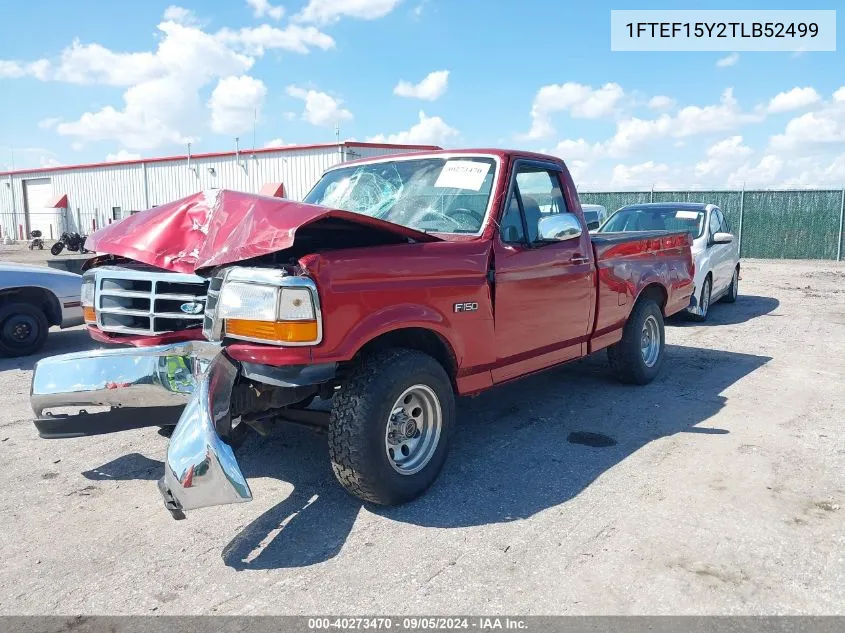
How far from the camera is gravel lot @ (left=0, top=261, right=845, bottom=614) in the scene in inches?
110

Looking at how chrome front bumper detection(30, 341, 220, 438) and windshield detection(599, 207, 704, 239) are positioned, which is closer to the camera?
chrome front bumper detection(30, 341, 220, 438)

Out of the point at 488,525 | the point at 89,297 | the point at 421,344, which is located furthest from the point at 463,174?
the point at 89,297

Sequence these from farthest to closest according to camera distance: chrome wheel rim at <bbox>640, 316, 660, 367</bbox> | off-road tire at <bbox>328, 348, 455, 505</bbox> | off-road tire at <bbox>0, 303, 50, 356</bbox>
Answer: off-road tire at <bbox>0, 303, 50, 356</bbox> → chrome wheel rim at <bbox>640, 316, 660, 367</bbox> → off-road tire at <bbox>328, 348, 455, 505</bbox>

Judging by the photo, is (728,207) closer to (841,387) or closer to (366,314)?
(841,387)

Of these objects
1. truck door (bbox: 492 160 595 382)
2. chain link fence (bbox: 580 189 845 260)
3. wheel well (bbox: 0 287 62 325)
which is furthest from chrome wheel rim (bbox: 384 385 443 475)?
chain link fence (bbox: 580 189 845 260)

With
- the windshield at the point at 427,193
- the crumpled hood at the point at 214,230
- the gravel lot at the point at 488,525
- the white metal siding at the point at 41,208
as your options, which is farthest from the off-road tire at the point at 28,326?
the white metal siding at the point at 41,208

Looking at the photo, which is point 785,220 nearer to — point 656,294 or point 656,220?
point 656,220

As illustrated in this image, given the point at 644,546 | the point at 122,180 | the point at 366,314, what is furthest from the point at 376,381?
the point at 122,180

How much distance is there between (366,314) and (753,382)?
476cm

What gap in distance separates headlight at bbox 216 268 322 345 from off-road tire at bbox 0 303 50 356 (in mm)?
5414

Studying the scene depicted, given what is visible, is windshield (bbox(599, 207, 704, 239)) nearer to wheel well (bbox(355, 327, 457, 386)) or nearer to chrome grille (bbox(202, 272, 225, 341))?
wheel well (bbox(355, 327, 457, 386))

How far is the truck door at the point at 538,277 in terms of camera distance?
4.19 metres

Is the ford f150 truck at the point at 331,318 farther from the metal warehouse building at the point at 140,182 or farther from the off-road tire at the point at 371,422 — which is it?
the metal warehouse building at the point at 140,182

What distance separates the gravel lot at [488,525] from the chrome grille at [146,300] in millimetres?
1003
